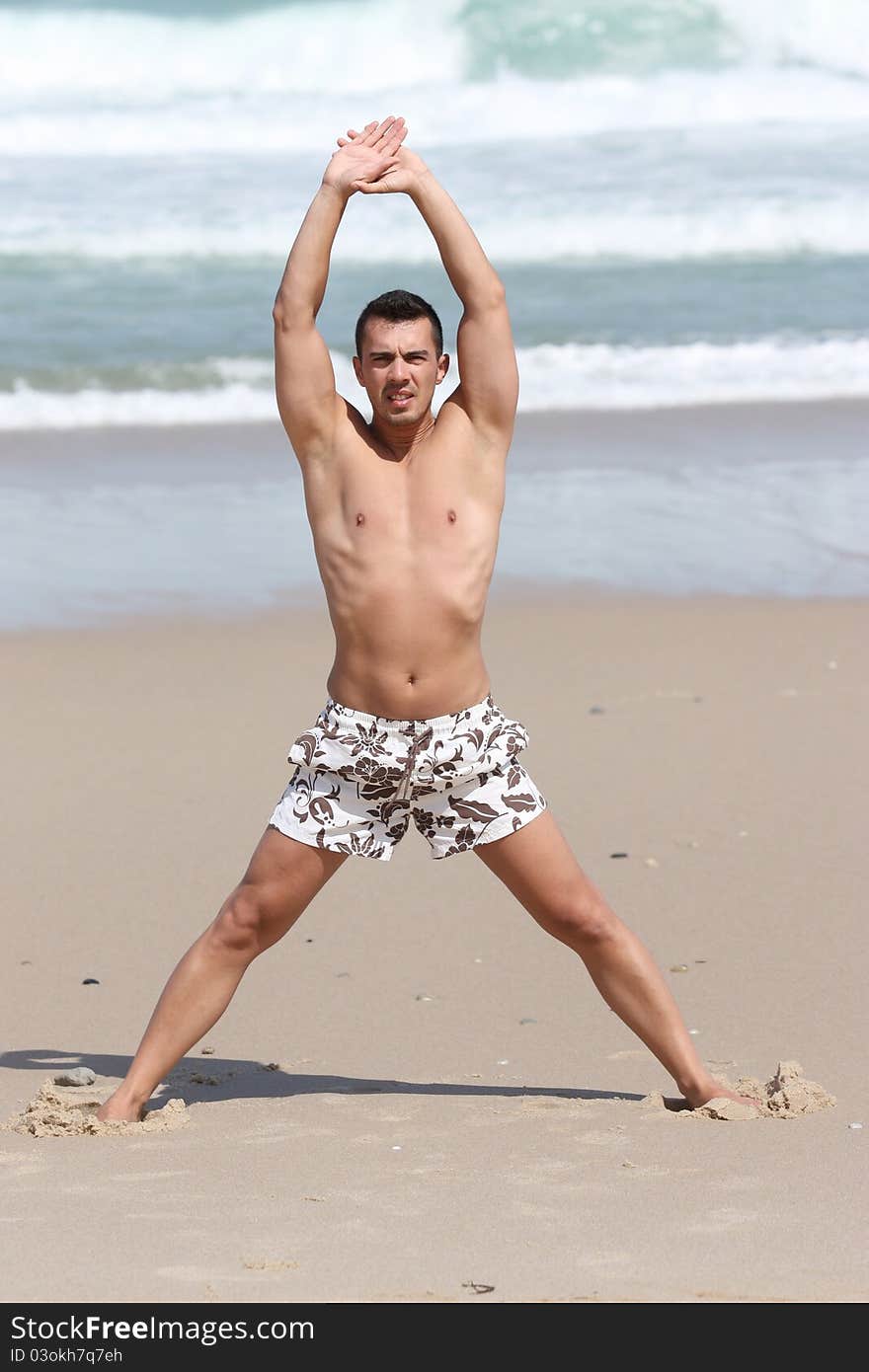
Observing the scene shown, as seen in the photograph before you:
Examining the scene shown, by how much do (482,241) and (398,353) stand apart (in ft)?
53.7

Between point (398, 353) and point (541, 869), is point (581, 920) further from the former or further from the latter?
point (398, 353)

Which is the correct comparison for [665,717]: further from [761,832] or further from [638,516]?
[638,516]

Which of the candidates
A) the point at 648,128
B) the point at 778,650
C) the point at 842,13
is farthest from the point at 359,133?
the point at 842,13

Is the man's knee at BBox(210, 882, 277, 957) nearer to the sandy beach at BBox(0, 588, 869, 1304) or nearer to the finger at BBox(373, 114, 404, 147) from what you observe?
the sandy beach at BBox(0, 588, 869, 1304)

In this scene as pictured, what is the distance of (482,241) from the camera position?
20.2m

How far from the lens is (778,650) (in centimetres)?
845

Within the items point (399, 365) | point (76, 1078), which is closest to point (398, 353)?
point (399, 365)

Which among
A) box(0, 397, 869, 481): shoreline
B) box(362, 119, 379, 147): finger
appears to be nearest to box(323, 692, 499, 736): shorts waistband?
box(362, 119, 379, 147): finger

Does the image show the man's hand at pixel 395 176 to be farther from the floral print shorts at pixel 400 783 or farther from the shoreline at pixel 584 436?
the shoreline at pixel 584 436

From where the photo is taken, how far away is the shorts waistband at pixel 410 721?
4.36 meters

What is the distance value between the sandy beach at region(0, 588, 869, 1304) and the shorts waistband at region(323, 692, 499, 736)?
2.98 feet

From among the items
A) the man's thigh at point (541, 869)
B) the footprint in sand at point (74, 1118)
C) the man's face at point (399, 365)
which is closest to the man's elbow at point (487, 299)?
the man's face at point (399, 365)
